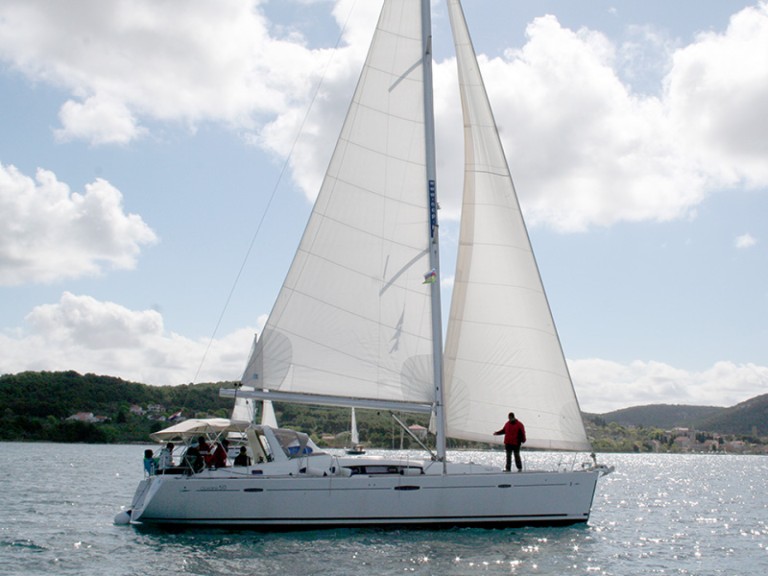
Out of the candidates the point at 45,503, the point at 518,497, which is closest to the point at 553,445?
the point at 518,497

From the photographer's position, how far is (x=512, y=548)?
16312mm

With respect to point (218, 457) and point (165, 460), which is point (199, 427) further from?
point (218, 457)

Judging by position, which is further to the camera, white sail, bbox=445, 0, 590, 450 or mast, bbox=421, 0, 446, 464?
white sail, bbox=445, 0, 590, 450

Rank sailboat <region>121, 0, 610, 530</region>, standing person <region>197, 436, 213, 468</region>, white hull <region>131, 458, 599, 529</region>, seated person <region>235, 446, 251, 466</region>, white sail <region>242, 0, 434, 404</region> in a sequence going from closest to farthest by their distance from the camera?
white hull <region>131, 458, 599, 529</region> < sailboat <region>121, 0, 610, 530</region> < white sail <region>242, 0, 434, 404</region> < standing person <region>197, 436, 213, 468</region> < seated person <region>235, 446, 251, 466</region>

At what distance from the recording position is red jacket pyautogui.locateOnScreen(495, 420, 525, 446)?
711 inches

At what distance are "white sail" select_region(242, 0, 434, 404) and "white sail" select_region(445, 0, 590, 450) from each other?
1.13 meters

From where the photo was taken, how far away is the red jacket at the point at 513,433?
18062 millimetres

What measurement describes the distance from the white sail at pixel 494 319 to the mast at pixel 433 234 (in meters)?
0.52

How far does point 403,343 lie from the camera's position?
18.2 meters

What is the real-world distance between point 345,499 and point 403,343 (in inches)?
147

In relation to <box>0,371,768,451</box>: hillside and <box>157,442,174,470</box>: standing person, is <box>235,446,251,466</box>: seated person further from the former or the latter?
<box>0,371,768,451</box>: hillside

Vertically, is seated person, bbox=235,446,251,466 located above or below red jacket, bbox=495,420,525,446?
below

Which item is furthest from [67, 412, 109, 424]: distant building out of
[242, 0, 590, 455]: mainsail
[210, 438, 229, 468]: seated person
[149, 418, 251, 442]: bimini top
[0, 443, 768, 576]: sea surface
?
[242, 0, 590, 455]: mainsail

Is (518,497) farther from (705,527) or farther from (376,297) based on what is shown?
(705,527)
